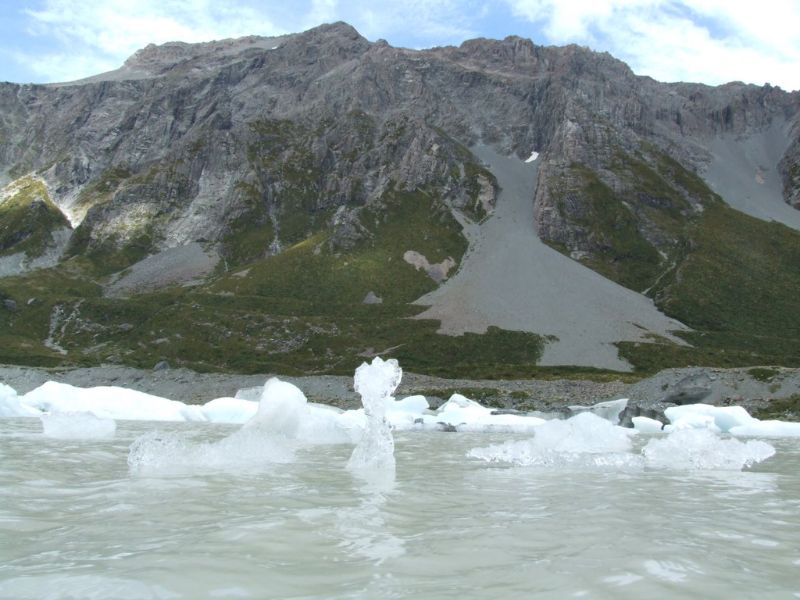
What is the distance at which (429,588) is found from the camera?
561 centimetres

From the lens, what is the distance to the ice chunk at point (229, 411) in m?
43.9

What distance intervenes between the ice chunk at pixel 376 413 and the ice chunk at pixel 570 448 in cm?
433

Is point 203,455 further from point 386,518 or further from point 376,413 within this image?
point 386,518

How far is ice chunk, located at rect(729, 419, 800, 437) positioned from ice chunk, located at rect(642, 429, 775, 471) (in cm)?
2122

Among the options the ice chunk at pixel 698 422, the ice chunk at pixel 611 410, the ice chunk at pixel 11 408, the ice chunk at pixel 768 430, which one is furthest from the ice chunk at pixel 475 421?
the ice chunk at pixel 11 408

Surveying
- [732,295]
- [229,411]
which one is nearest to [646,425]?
[229,411]

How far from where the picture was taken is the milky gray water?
568 cm

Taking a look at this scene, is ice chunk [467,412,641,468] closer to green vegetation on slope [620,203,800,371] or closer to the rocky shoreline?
the rocky shoreline

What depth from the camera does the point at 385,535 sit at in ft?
26.4

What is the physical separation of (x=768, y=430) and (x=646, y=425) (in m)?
7.53

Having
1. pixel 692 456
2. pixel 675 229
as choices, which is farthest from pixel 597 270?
pixel 692 456

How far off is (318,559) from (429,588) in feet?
5.11

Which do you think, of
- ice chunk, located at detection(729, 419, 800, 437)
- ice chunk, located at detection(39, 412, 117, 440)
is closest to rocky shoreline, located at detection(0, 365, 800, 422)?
ice chunk, located at detection(729, 419, 800, 437)

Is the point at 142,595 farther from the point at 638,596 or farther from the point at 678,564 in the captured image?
the point at 678,564
